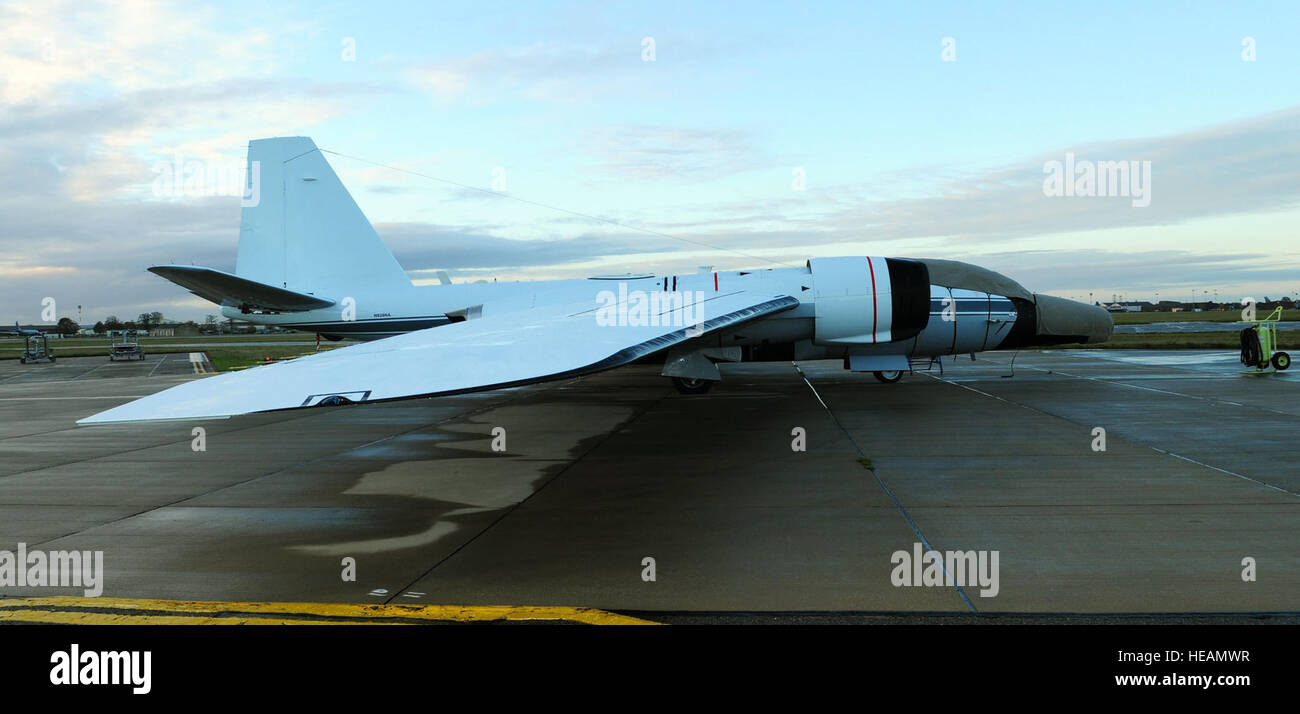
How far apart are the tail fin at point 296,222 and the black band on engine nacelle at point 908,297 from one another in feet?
46.0

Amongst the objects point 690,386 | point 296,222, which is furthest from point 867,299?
point 296,222

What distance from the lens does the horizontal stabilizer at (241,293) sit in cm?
1832

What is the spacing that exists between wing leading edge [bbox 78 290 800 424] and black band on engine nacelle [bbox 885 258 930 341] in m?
8.32

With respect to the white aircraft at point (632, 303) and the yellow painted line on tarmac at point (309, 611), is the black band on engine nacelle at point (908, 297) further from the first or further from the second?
the yellow painted line on tarmac at point (309, 611)

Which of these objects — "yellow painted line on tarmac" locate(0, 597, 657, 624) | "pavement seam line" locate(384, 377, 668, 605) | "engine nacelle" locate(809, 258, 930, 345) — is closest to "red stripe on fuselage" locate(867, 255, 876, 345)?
"engine nacelle" locate(809, 258, 930, 345)

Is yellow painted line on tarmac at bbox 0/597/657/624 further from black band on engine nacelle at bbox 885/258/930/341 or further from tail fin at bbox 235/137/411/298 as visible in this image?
tail fin at bbox 235/137/411/298

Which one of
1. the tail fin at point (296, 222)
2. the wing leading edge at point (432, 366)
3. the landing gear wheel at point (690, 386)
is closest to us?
the wing leading edge at point (432, 366)

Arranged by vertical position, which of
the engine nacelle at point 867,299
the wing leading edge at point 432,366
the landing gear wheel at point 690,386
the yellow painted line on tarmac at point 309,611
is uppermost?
the engine nacelle at point 867,299

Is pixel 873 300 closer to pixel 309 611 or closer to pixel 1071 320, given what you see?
pixel 1071 320

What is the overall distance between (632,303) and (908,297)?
332 inches

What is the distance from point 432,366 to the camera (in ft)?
25.6

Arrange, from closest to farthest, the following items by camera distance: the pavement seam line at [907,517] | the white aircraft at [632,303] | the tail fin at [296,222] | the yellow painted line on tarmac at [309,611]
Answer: the yellow painted line on tarmac at [309,611] < the pavement seam line at [907,517] < the white aircraft at [632,303] < the tail fin at [296,222]

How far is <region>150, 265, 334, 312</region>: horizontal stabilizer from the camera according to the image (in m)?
18.3

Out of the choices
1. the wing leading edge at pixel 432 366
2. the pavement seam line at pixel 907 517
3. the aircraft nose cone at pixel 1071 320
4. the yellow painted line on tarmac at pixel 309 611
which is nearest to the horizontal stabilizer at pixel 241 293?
the wing leading edge at pixel 432 366
